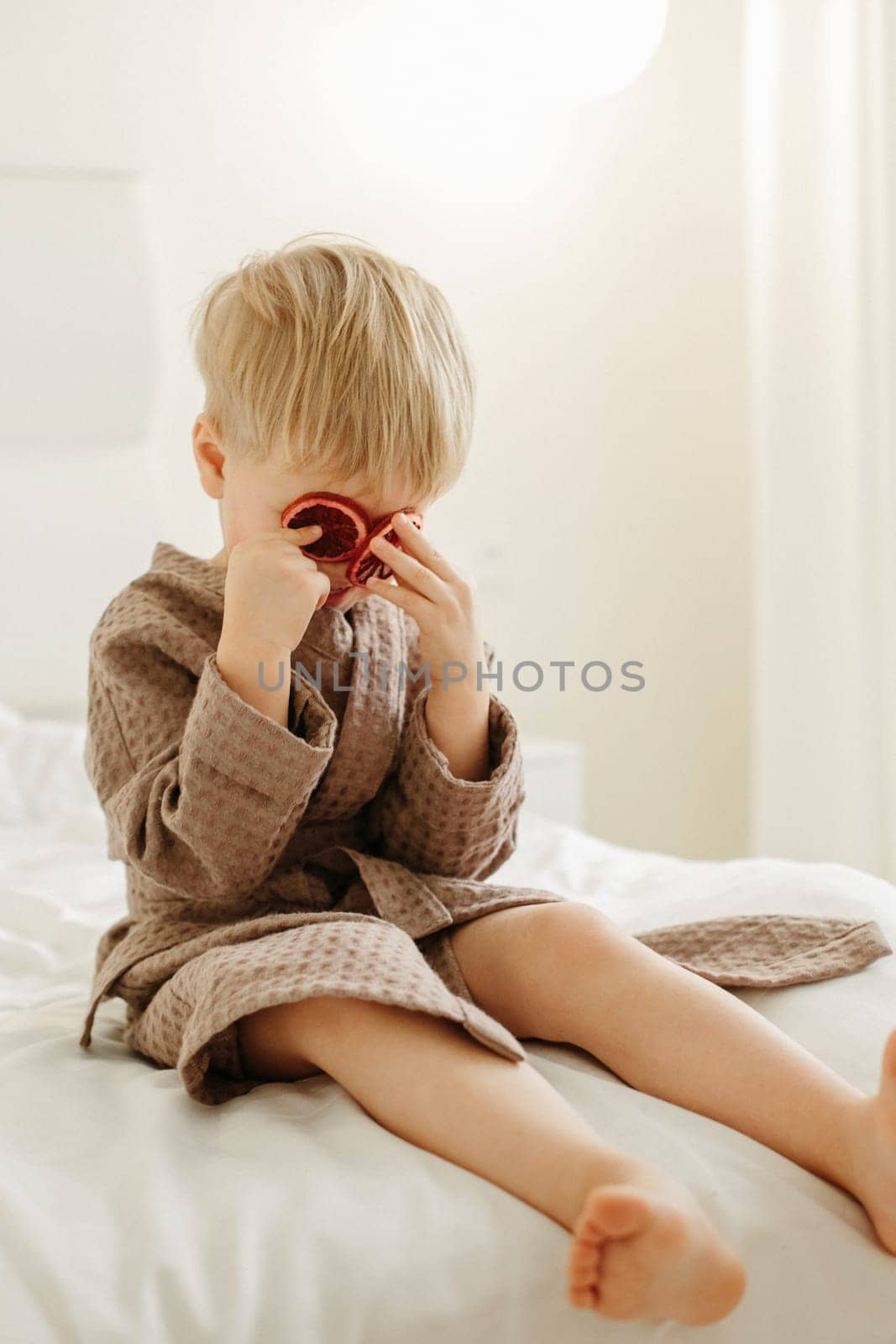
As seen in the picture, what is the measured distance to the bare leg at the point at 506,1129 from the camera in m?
0.59

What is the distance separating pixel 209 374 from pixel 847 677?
1483 mm

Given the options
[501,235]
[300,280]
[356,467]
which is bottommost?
[356,467]

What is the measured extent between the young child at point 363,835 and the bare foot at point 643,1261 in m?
0.08

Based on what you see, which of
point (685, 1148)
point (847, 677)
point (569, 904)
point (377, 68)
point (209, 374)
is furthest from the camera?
point (377, 68)

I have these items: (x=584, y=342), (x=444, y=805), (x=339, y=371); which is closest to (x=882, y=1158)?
(x=444, y=805)

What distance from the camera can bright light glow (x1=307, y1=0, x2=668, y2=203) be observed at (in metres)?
2.51

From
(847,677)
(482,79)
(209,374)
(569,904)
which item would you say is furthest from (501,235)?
(569,904)

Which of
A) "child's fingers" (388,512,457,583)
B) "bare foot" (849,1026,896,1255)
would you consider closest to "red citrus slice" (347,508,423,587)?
"child's fingers" (388,512,457,583)

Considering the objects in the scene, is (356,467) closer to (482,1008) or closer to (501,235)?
(482,1008)

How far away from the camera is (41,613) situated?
229 centimetres

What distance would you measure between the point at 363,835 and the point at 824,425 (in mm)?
1479

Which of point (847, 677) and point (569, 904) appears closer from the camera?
point (569, 904)

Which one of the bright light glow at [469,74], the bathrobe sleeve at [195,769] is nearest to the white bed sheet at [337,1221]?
the bathrobe sleeve at [195,769]

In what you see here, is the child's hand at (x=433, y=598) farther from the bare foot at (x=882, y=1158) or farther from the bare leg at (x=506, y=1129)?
the bare foot at (x=882, y=1158)
